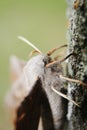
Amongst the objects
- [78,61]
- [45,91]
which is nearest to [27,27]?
[45,91]

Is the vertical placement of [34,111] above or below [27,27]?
below

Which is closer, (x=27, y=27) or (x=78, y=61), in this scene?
(x=78, y=61)

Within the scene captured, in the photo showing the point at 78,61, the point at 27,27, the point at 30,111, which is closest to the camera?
the point at 78,61

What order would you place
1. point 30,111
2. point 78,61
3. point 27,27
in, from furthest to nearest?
point 27,27, point 30,111, point 78,61

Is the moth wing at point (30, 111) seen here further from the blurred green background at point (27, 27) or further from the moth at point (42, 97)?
the blurred green background at point (27, 27)

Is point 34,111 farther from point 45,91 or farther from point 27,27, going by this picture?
point 27,27

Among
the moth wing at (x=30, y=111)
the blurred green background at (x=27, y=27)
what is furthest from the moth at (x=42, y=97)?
the blurred green background at (x=27, y=27)
